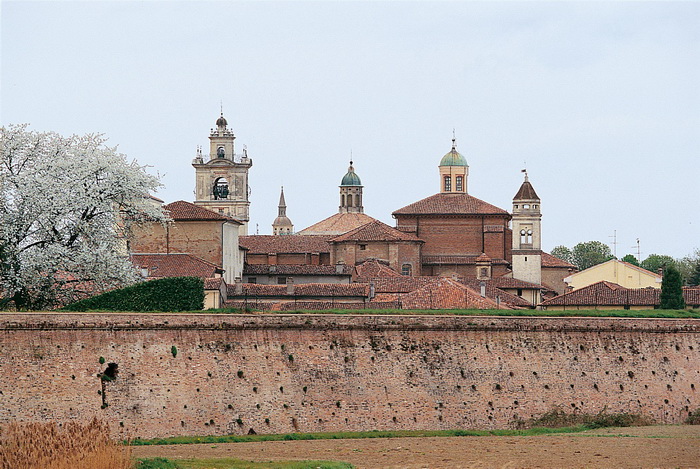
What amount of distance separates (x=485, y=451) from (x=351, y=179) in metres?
93.6

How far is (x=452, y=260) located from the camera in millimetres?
88250

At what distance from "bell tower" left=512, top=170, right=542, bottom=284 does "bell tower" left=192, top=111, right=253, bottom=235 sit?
2759 centimetres

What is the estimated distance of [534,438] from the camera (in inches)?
1588

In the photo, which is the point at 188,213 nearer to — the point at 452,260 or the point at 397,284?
the point at 397,284

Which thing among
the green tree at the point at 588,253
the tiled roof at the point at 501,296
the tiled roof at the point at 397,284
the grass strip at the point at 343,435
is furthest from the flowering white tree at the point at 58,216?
the green tree at the point at 588,253

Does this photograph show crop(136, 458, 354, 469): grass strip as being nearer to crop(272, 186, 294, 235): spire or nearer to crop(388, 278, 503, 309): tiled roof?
crop(388, 278, 503, 309): tiled roof

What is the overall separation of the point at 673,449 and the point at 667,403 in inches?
305

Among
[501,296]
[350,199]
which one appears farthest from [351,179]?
[501,296]

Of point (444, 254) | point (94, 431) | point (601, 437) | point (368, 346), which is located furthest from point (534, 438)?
point (444, 254)

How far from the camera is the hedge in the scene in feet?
142

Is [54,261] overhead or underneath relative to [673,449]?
overhead

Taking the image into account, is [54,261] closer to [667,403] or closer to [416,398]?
[416,398]

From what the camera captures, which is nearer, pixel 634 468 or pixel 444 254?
pixel 634 468

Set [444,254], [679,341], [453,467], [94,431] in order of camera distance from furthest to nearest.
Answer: [444,254]
[679,341]
[453,467]
[94,431]
